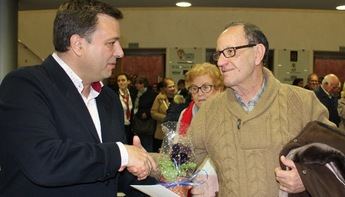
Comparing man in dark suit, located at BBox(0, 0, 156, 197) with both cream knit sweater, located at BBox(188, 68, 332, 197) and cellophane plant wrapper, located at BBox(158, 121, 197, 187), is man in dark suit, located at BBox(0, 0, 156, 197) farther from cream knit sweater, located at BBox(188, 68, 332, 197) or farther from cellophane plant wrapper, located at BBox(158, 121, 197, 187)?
cream knit sweater, located at BBox(188, 68, 332, 197)

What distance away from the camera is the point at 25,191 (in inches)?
75.0

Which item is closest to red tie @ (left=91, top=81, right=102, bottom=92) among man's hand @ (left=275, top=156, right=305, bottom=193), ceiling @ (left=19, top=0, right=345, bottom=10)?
man's hand @ (left=275, top=156, right=305, bottom=193)

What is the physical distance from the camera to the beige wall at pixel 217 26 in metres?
11.9

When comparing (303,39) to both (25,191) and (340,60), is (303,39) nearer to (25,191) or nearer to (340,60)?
(340,60)

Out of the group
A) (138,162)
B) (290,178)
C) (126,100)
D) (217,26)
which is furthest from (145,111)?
(138,162)

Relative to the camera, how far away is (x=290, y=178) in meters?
2.13

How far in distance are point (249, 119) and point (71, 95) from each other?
97 cm

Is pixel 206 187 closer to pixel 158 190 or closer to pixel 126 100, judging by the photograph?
pixel 158 190

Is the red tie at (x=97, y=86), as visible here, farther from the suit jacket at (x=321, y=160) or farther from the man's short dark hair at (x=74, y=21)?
the suit jacket at (x=321, y=160)

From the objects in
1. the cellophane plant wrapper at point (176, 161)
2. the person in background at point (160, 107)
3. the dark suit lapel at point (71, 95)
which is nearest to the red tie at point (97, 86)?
the dark suit lapel at point (71, 95)

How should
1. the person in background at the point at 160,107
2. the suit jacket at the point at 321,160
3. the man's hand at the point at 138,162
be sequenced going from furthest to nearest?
the person in background at the point at 160,107
the suit jacket at the point at 321,160
the man's hand at the point at 138,162

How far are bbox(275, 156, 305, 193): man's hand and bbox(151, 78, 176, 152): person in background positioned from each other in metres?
5.50

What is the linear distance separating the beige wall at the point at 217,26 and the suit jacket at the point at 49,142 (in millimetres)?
9970

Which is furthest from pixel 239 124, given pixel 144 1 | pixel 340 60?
pixel 340 60
